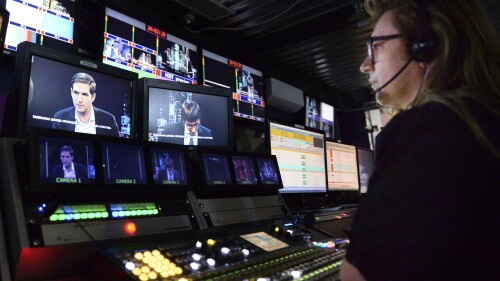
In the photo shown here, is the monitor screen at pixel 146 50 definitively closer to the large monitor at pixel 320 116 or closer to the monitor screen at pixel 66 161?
the monitor screen at pixel 66 161

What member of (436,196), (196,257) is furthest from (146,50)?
(436,196)

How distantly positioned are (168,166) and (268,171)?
52cm

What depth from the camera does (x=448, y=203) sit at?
54 centimetres

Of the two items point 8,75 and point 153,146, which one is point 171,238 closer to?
point 153,146

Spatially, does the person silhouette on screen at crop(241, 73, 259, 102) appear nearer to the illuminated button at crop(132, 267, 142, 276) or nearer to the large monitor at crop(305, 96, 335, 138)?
the large monitor at crop(305, 96, 335, 138)

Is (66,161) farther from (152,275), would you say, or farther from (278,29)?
(278,29)

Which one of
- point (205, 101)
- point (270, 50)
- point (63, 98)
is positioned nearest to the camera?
point (63, 98)

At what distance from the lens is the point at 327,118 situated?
468 centimetres

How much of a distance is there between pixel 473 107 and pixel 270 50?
322 cm

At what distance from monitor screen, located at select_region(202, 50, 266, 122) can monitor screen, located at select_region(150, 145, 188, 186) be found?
1.80 m

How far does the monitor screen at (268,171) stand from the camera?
4.69ft

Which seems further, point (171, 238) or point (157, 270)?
point (171, 238)

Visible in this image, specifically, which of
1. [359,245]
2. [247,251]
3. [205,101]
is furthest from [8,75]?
[359,245]

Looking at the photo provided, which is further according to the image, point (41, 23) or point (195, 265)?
point (41, 23)
